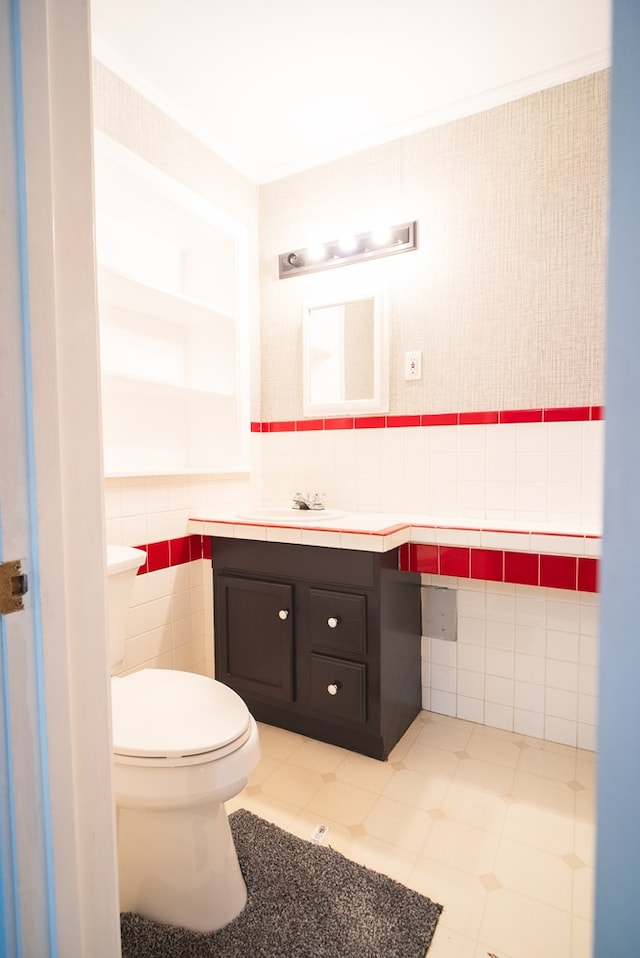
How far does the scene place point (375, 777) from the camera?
1.61 m

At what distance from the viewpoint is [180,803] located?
3.27ft

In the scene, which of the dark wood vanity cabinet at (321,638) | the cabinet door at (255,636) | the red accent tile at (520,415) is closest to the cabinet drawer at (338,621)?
the dark wood vanity cabinet at (321,638)

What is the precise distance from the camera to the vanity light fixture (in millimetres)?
2016

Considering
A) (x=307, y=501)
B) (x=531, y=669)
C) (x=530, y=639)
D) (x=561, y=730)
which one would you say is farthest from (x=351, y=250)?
(x=561, y=730)

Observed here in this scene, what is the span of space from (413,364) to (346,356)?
319mm

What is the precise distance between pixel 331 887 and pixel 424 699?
0.97 meters

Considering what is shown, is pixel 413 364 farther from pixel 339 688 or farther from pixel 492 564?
pixel 339 688

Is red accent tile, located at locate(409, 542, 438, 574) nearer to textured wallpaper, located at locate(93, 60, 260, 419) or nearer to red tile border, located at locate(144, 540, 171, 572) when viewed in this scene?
red tile border, located at locate(144, 540, 171, 572)

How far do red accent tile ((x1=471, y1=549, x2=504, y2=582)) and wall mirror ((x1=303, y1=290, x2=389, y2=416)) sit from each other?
0.78 meters

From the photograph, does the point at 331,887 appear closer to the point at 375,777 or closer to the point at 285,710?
the point at 375,777

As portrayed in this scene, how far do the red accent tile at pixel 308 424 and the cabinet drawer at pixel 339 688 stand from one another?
1.07 m

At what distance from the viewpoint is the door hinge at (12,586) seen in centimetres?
56

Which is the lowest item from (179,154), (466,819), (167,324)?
(466,819)

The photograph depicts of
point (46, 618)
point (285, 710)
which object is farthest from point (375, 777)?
point (46, 618)
